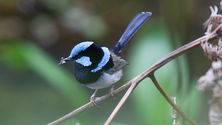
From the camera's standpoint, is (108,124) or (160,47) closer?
(108,124)

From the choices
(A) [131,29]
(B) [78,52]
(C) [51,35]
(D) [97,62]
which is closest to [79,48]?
(B) [78,52]

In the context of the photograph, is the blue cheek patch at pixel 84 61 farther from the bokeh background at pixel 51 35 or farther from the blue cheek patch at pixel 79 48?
the bokeh background at pixel 51 35

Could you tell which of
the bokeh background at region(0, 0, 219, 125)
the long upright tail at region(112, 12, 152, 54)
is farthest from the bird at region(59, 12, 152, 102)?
the bokeh background at region(0, 0, 219, 125)

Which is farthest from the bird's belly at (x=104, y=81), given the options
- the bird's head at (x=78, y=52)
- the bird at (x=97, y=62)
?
the bird's head at (x=78, y=52)

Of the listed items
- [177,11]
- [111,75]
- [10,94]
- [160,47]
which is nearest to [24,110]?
[10,94]

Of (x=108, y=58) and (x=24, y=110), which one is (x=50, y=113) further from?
(x=108, y=58)

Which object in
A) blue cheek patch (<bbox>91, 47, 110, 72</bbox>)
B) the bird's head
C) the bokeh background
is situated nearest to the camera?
the bird's head

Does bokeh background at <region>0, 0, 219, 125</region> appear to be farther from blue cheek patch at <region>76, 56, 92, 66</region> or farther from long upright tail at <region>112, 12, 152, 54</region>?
blue cheek patch at <region>76, 56, 92, 66</region>

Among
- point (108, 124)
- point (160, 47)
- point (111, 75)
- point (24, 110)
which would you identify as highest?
point (108, 124)
